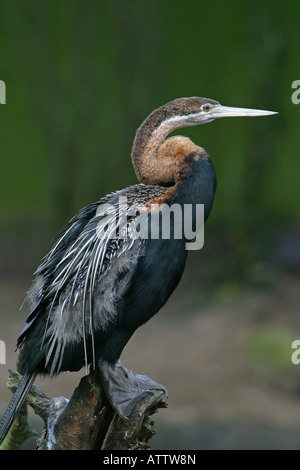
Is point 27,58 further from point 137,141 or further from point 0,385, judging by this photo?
point 137,141

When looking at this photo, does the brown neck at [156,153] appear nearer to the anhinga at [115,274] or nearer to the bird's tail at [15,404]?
the anhinga at [115,274]

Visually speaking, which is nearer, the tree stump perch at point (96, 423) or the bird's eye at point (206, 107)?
the tree stump perch at point (96, 423)

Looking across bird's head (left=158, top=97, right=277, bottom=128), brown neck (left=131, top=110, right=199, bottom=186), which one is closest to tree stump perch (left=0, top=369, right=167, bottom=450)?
brown neck (left=131, top=110, right=199, bottom=186)

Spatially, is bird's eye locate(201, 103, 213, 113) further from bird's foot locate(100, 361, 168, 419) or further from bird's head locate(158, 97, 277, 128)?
bird's foot locate(100, 361, 168, 419)

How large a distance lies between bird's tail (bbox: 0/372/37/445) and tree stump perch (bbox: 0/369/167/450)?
0.12 metres

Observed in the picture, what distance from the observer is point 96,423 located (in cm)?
214

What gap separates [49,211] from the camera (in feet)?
19.7

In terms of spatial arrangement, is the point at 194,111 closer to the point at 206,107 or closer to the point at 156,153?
the point at 206,107

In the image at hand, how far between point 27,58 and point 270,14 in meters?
2.00

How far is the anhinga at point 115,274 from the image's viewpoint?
2084 millimetres

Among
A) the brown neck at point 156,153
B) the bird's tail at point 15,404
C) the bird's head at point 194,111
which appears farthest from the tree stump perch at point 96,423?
the bird's head at point 194,111

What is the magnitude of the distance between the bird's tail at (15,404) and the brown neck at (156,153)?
2.32ft

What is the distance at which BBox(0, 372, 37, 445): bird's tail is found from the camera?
6.66 ft

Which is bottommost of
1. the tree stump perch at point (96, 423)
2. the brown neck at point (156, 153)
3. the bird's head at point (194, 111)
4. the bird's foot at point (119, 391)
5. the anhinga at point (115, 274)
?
the tree stump perch at point (96, 423)
